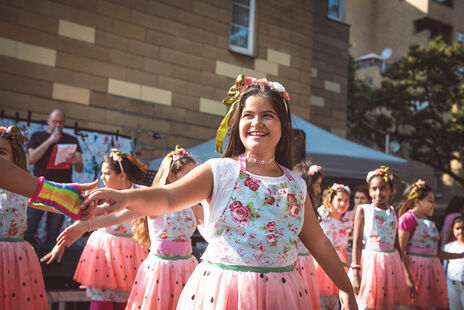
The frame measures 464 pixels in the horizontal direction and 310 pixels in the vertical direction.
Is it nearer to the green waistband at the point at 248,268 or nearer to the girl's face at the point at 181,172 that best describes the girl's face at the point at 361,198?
the girl's face at the point at 181,172

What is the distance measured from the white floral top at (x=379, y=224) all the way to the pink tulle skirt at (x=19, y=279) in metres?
3.41

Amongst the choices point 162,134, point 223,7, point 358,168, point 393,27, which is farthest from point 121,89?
point 393,27

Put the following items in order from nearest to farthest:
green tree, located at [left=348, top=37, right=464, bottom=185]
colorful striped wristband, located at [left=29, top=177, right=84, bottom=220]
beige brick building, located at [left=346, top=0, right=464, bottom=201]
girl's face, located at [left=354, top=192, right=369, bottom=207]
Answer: colorful striped wristband, located at [left=29, top=177, right=84, bottom=220] < girl's face, located at [left=354, top=192, right=369, bottom=207] < green tree, located at [left=348, top=37, right=464, bottom=185] < beige brick building, located at [left=346, top=0, right=464, bottom=201]

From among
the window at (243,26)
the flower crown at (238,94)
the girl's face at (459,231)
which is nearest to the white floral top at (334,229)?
the girl's face at (459,231)

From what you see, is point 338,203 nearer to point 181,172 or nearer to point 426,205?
point 426,205

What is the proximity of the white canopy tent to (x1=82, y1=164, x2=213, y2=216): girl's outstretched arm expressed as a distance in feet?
15.0

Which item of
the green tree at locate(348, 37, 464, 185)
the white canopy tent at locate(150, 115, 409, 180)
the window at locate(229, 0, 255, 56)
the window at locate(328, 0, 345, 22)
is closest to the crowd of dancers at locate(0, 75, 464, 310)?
the white canopy tent at locate(150, 115, 409, 180)

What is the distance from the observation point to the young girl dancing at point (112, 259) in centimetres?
435

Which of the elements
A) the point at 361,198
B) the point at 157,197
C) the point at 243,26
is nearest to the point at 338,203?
the point at 361,198

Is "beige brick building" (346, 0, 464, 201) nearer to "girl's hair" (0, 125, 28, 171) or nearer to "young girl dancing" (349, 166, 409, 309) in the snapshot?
"young girl dancing" (349, 166, 409, 309)

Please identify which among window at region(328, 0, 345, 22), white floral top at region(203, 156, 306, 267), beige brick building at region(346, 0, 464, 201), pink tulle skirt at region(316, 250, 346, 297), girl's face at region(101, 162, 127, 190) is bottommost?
pink tulle skirt at region(316, 250, 346, 297)

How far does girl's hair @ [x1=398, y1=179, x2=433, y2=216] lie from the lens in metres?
5.75

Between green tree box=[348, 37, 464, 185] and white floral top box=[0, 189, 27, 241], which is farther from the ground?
green tree box=[348, 37, 464, 185]

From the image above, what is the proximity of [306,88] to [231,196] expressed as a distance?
29.2 ft
